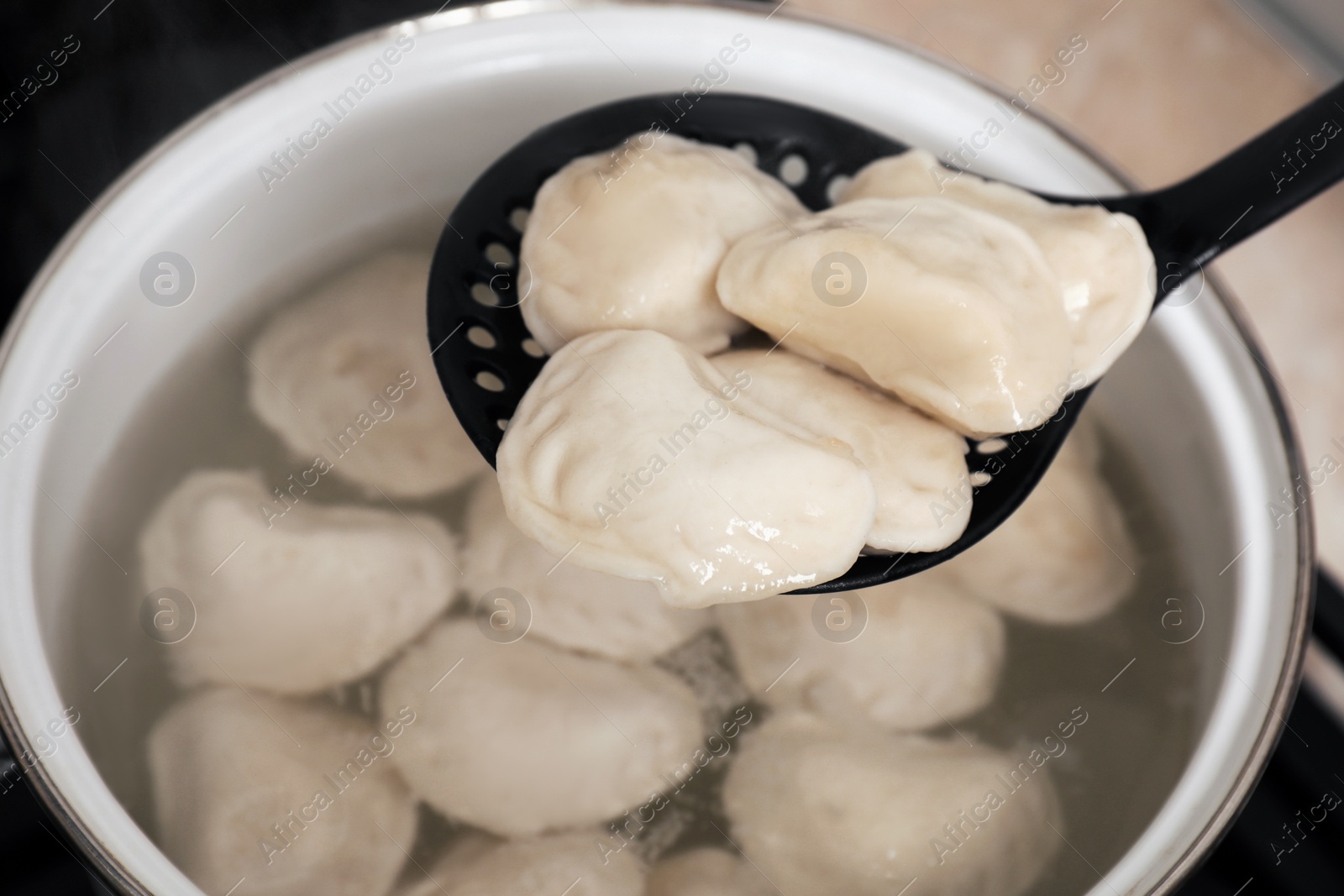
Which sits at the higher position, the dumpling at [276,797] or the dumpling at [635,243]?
the dumpling at [635,243]

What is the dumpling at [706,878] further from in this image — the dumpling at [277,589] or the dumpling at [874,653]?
the dumpling at [277,589]

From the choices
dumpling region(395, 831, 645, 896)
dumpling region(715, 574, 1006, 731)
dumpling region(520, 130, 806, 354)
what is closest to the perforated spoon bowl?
dumpling region(520, 130, 806, 354)

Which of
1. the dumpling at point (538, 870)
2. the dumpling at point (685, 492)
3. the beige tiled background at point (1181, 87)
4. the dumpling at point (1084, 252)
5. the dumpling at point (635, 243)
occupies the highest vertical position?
the dumpling at point (635, 243)

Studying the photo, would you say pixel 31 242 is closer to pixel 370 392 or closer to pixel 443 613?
pixel 370 392

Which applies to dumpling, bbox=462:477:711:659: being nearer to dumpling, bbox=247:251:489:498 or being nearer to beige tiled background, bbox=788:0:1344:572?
dumpling, bbox=247:251:489:498

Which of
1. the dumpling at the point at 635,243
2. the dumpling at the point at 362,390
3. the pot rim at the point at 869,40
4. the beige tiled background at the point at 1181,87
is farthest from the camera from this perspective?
the beige tiled background at the point at 1181,87

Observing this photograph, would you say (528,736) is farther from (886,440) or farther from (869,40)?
(869,40)

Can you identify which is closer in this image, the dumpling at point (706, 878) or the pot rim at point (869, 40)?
the pot rim at point (869, 40)

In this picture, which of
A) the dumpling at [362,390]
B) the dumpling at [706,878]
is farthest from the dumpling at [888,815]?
the dumpling at [362,390]

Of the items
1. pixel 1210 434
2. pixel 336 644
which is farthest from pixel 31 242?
pixel 1210 434
